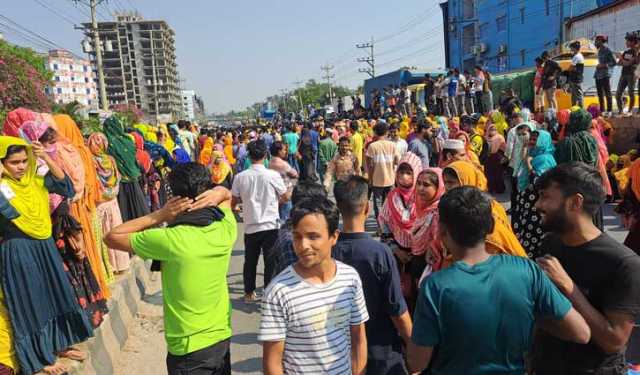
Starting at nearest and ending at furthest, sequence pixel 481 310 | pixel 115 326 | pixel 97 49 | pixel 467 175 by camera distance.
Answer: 1. pixel 481 310
2. pixel 467 175
3. pixel 115 326
4. pixel 97 49

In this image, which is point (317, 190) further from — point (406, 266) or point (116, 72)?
point (116, 72)

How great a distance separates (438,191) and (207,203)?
1596mm

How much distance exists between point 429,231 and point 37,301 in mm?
2714

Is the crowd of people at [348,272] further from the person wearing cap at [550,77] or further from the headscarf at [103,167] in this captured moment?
the person wearing cap at [550,77]

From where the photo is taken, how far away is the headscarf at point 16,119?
3.86 metres

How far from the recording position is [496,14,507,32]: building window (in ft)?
111

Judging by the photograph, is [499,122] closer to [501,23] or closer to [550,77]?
[550,77]

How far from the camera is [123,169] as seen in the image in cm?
599

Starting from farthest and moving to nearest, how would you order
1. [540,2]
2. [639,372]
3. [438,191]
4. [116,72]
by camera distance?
[116,72] < [540,2] < [438,191] < [639,372]

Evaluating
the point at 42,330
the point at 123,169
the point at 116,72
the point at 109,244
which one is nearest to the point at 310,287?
the point at 109,244

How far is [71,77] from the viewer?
343 feet


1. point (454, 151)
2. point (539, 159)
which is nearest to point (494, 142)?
point (539, 159)

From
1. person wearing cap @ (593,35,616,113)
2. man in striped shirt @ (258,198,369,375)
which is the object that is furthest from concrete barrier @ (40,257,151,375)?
person wearing cap @ (593,35,616,113)

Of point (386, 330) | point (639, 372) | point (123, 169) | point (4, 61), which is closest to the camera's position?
point (639, 372)
